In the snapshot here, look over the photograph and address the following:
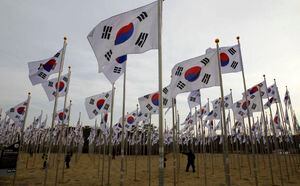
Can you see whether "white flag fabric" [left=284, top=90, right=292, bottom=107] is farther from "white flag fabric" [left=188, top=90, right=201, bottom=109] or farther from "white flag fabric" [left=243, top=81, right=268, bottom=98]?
"white flag fabric" [left=188, top=90, right=201, bottom=109]

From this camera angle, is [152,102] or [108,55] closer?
[108,55]

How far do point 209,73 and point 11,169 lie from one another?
11.6m

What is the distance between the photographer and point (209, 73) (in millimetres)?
10289

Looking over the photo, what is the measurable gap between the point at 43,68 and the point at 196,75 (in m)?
8.45

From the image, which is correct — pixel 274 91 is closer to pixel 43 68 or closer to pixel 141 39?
pixel 141 39

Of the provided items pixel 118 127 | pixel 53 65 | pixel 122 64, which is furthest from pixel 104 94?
pixel 118 127

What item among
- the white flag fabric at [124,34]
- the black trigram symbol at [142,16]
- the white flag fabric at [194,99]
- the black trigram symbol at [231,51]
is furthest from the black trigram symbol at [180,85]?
the white flag fabric at [194,99]

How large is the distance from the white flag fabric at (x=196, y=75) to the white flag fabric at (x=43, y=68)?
6834 mm

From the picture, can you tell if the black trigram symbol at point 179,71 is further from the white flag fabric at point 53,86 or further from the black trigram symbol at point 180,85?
the white flag fabric at point 53,86

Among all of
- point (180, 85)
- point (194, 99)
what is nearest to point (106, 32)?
point (180, 85)

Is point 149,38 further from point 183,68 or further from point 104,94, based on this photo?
point 104,94

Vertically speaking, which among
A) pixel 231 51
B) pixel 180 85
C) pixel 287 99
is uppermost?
pixel 231 51

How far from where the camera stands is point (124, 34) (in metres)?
7.97

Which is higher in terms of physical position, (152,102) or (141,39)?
(141,39)
